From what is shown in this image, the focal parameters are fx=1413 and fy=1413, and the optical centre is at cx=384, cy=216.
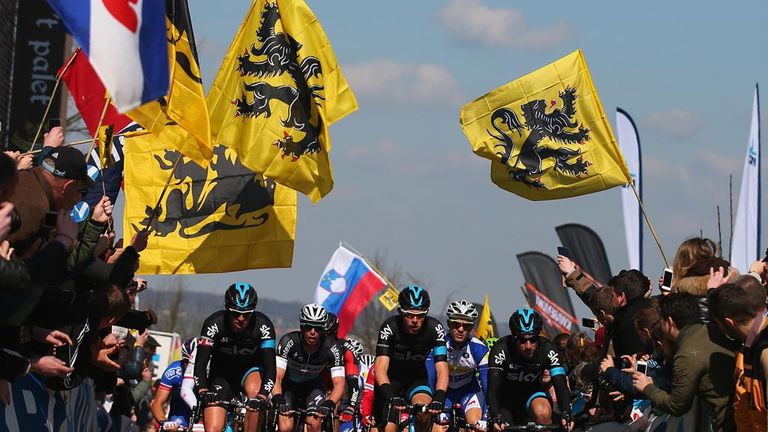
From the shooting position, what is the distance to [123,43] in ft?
25.5

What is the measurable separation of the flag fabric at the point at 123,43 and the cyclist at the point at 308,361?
29.9 feet

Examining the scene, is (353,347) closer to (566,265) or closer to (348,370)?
(348,370)

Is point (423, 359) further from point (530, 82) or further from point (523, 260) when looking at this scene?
point (523, 260)

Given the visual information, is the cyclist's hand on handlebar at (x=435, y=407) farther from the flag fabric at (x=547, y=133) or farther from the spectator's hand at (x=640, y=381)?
the spectator's hand at (x=640, y=381)

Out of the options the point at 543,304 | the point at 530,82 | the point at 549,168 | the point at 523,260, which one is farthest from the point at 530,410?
the point at 523,260

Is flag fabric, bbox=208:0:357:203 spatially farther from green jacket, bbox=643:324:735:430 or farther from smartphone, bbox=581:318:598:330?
green jacket, bbox=643:324:735:430

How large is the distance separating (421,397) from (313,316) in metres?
1.77

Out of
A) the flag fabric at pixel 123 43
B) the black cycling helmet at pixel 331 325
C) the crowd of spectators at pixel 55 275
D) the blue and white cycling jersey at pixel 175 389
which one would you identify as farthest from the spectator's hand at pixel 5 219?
the blue and white cycling jersey at pixel 175 389

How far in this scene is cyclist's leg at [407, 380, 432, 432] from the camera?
15454 millimetres

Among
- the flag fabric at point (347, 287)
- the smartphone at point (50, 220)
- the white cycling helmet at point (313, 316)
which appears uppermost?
the flag fabric at point (347, 287)

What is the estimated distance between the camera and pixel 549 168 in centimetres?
1634

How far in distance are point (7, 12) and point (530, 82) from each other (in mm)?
11404

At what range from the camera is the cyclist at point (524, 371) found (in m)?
16.0

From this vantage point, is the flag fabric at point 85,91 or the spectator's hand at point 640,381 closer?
the spectator's hand at point 640,381
